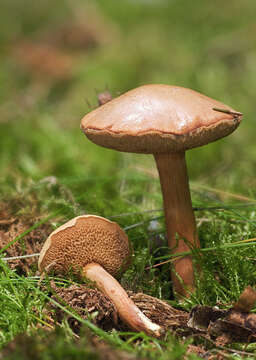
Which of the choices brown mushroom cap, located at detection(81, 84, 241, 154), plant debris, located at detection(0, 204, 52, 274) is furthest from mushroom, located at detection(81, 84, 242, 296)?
plant debris, located at detection(0, 204, 52, 274)

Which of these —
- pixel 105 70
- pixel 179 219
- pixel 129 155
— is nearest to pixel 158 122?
pixel 179 219

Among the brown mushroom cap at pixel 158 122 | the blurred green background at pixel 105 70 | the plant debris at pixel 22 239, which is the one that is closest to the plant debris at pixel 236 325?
the brown mushroom cap at pixel 158 122

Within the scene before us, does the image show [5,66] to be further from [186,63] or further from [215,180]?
[215,180]

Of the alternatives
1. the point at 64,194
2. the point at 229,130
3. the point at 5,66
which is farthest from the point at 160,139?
the point at 5,66

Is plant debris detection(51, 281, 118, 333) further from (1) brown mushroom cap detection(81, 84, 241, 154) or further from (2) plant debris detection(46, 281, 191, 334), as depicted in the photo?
(1) brown mushroom cap detection(81, 84, 241, 154)

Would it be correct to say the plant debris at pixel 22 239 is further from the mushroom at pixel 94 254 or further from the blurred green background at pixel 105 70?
the blurred green background at pixel 105 70

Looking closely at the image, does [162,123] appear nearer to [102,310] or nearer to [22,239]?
[102,310]
